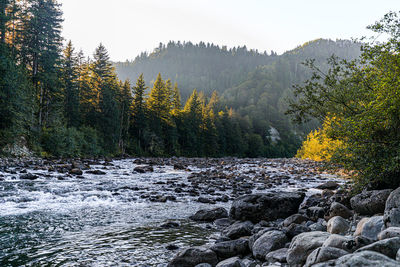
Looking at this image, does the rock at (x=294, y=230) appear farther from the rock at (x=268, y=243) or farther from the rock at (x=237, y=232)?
the rock at (x=237, y=232)

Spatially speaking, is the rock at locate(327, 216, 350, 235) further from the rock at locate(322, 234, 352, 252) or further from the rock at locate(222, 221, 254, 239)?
the rock at locate(222, 221, 254, 239)

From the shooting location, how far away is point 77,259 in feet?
20.8

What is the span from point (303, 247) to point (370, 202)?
12.4 feet

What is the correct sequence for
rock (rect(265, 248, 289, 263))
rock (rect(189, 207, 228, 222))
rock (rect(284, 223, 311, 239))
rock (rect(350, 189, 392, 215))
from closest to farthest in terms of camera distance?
1. rock (rect(265, 248, 289, 263))
2. rock (rect(284, 223, 311, 239))
3. rock (rect(350, 189, 392, 215))
4. rock (rect(189, 207, 228, 222))

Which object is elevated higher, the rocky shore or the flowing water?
the rocky shore

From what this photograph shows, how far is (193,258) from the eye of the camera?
6.14m

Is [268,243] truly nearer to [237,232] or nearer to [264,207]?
[237,232]

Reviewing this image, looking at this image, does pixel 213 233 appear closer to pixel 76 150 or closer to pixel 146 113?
pixel 76 150

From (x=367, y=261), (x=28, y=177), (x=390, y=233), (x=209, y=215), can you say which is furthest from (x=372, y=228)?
(x=28, y=177)

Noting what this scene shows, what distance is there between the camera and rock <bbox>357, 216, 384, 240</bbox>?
5.34 metres

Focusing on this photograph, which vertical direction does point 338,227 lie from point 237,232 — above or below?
above

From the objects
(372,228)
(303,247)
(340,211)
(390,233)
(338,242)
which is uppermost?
(390,233)

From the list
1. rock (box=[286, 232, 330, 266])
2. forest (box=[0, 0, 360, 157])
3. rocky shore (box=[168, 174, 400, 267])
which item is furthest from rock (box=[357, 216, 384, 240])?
forest (box=[0, 0, 360, 157])

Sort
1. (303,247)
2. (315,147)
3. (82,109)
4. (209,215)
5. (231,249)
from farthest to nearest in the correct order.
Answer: (315,147) → (82,109) → (209,215) → (231,249) → (303,247)
